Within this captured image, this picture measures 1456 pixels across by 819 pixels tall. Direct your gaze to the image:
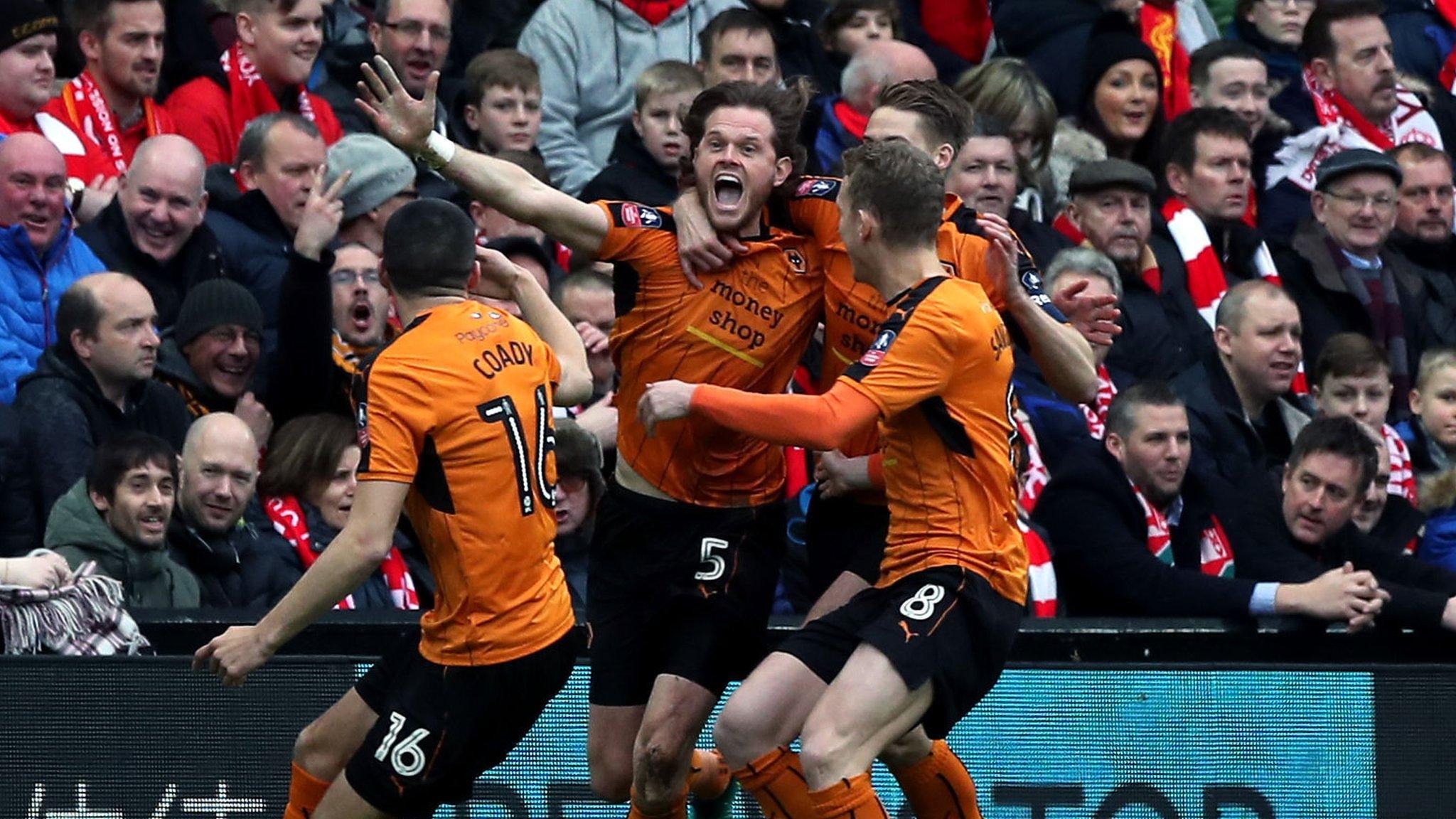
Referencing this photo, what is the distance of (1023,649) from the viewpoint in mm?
9211

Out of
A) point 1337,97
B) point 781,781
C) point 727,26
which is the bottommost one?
point 781,781

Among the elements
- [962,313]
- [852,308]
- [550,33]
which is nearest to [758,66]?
[550,33]

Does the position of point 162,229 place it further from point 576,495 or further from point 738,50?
point 738,50

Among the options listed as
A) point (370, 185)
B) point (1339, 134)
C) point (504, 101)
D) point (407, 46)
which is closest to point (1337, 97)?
point (1339, 134)

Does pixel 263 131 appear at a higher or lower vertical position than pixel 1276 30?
higher

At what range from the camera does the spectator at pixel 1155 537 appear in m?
9.40

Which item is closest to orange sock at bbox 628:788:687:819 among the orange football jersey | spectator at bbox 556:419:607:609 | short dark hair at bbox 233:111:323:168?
the orange football jersey

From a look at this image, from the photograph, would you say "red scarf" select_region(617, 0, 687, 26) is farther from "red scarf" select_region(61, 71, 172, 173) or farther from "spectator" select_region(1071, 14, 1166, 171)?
"red scarf" select_region(61, 71, 172, 173)

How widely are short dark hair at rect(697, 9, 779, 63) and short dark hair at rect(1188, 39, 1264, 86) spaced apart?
8.54 ft

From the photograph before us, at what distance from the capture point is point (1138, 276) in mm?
11602

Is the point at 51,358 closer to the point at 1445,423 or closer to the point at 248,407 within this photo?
the point at 248,407

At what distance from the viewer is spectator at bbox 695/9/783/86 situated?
1206 centimetres

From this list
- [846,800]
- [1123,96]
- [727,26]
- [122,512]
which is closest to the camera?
[846,800]

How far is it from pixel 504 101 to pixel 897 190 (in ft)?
15.2
